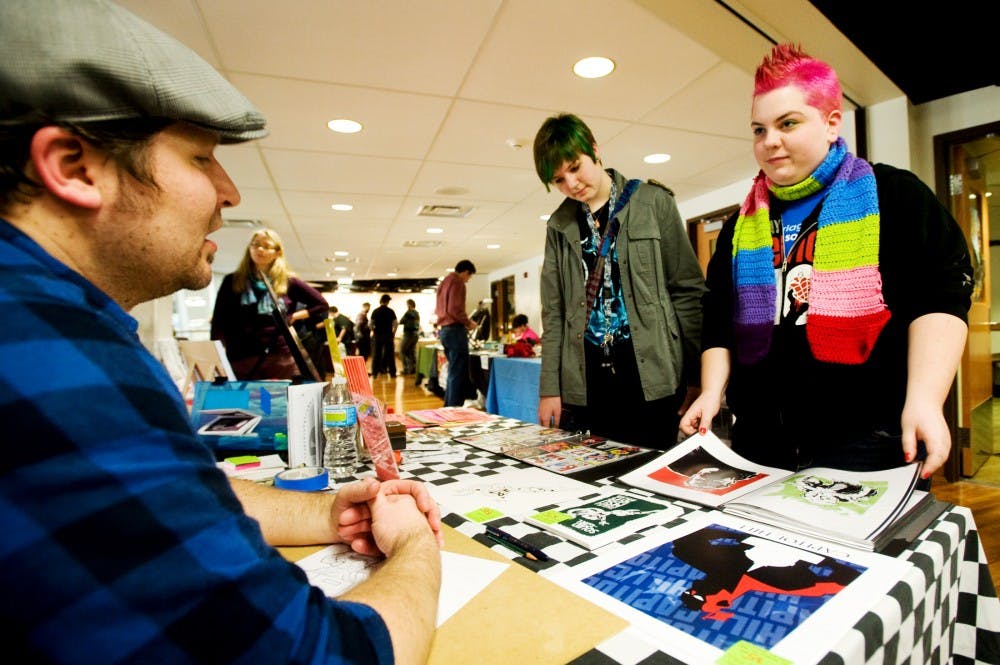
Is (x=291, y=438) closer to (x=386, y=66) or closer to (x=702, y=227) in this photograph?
(x=386, y=66)

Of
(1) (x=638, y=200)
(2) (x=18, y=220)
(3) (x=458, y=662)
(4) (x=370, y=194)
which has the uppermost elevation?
(4) (x=370, y=194)

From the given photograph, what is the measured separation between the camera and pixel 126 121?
0.43 meters

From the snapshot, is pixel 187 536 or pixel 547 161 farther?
pixel 547 161

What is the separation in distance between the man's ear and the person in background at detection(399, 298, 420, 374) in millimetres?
9900

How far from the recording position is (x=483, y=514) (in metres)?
0.82

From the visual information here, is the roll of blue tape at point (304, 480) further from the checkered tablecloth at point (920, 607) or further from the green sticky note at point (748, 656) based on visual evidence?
the green sticky note at point (748, 656)

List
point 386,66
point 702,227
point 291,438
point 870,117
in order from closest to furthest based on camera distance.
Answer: point 291,438 < point 386,66 < point 870,117 < point 702,227

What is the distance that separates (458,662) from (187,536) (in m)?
0.27

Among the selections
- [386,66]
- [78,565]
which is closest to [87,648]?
[78,565]

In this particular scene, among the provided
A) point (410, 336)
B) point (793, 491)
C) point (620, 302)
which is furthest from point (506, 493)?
point (410, 336)

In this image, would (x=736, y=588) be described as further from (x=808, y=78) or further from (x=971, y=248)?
(x=971, y=248)

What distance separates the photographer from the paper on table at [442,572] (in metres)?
0.56

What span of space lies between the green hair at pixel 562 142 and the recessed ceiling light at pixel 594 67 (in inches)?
52.7

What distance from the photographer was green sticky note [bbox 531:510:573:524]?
2.54 ft
